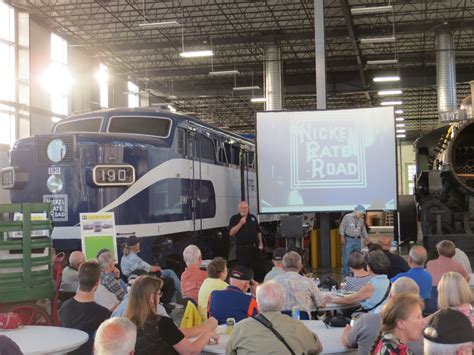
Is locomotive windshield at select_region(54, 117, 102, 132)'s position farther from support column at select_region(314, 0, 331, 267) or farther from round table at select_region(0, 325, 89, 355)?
round table at select_region(0, 325, 89, 355)

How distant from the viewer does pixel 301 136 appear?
1198 centimetres

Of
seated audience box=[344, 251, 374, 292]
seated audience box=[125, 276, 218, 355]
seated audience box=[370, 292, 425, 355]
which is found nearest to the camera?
seated audience box=[370, 292, 425, 355]

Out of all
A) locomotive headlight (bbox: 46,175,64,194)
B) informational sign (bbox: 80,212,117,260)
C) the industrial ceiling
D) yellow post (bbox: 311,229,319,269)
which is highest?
the industrial ceiling

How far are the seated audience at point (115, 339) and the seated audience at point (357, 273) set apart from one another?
360cm

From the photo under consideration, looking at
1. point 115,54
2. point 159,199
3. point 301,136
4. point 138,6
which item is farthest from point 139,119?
point 115,54

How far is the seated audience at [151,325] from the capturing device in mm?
3873

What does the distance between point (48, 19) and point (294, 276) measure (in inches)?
827

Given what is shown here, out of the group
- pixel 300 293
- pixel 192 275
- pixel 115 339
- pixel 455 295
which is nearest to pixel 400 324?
pixel 455 295

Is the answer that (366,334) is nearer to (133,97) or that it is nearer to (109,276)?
(109,276)

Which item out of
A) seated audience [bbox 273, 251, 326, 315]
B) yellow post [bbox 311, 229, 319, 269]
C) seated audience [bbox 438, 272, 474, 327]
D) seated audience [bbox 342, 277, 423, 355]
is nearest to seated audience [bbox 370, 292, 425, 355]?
seated audience [bbox 342, 277, 423, 355]

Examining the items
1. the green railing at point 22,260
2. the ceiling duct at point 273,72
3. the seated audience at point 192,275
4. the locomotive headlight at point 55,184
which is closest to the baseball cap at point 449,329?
the seated audience at point 192,275

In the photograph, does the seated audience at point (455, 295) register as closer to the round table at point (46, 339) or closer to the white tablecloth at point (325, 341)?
the white tablecloth at point (325, 341)

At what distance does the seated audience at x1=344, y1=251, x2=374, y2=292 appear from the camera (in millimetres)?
6117

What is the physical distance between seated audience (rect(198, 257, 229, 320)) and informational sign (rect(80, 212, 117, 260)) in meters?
2.99
